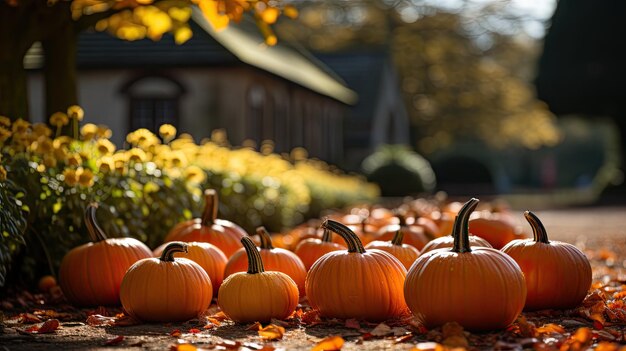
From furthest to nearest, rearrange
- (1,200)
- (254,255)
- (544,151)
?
1. (544,151)
2. (1,200)
3. (254,255)

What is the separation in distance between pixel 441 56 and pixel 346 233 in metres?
40.8

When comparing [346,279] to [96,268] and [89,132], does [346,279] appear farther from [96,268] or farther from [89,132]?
[89,132]

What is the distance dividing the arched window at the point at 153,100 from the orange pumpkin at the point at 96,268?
14.5 metres

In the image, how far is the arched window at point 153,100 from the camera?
20.7 meters

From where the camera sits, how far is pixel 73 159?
22.4 feet

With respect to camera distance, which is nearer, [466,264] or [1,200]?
[466,264]

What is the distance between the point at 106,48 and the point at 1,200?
15.9 meters

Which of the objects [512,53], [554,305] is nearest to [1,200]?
[554,305]

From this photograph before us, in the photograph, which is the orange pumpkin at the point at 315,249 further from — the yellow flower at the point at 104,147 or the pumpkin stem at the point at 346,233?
the yellow flower at the point at 104,147

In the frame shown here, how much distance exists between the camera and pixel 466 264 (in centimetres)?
485

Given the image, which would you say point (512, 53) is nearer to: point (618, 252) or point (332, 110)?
point (332, 110)

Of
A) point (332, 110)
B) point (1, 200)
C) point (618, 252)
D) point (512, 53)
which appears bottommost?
point (618, 252)

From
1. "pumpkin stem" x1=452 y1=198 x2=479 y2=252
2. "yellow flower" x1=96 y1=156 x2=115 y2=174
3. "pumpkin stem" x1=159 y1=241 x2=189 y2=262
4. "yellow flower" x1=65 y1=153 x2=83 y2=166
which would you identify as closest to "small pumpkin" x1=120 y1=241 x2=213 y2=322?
"pumpkin stem" x1=159 y1=241 x2=189 y2=262

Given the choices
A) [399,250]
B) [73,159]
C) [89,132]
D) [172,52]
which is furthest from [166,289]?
[172,52]
